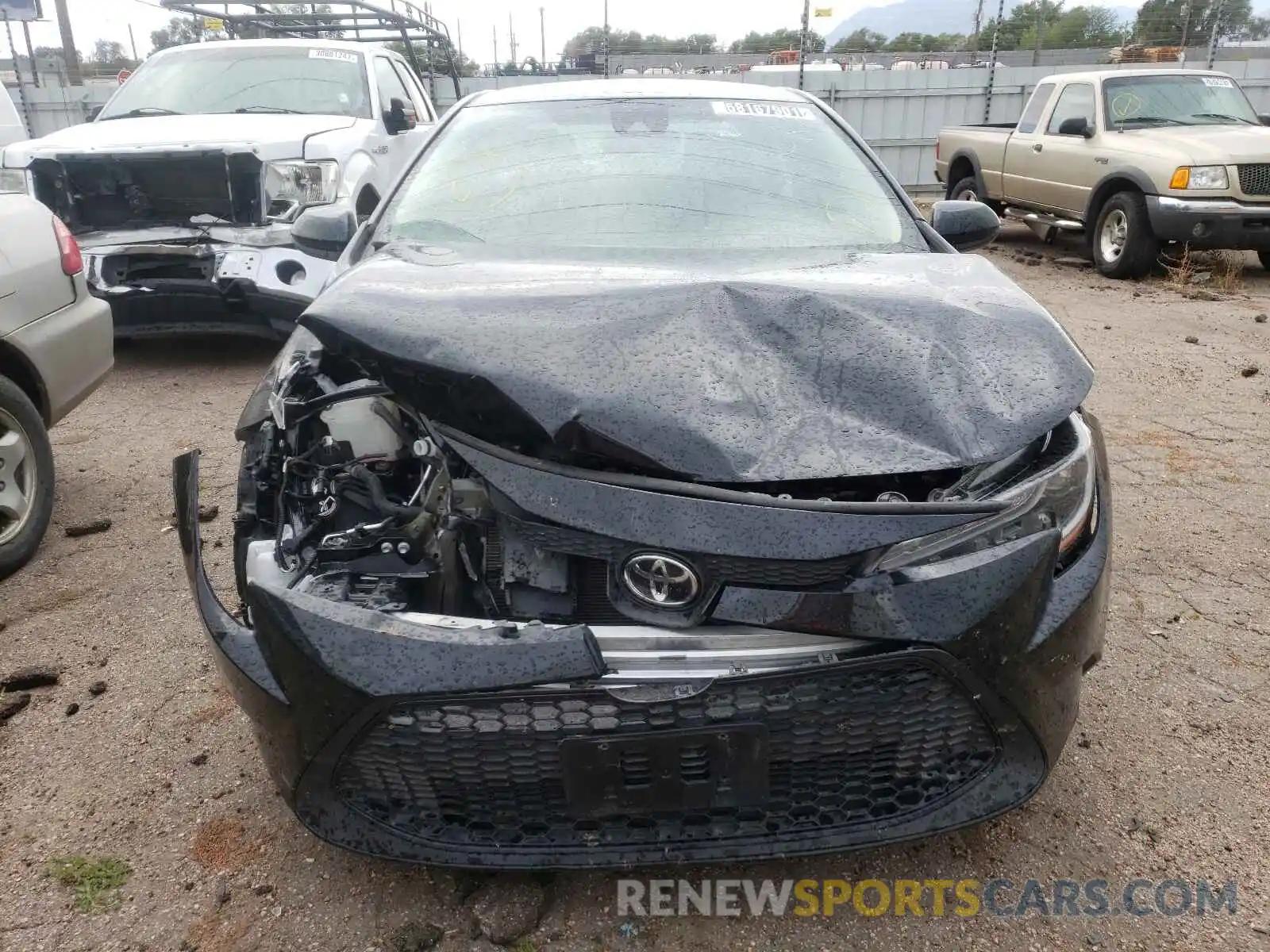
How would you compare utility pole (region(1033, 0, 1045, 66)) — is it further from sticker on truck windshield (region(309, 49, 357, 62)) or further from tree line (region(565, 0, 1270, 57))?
Result: sticker on truck windshield (region(309, 49, 357, 62))

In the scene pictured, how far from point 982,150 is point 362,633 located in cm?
1008

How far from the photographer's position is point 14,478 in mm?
3324

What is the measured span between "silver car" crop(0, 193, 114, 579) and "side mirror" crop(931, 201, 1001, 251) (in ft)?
10.4

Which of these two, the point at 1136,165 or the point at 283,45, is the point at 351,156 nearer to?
the point at 283,45

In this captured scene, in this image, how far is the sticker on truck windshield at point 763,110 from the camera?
3432mm

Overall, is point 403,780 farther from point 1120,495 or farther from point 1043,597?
point 1120,495

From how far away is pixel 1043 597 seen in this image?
1.71 metres

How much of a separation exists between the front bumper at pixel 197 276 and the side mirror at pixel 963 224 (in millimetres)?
3383

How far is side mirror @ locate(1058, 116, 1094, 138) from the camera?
8539mm

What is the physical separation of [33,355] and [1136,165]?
8115 mm

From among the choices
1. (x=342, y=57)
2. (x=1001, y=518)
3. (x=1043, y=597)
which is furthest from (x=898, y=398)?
(x=342, y=57)

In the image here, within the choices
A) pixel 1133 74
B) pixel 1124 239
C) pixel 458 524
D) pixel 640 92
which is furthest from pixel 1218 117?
pixel 458 524

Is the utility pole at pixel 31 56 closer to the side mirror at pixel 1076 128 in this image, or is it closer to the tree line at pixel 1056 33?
the tree line at pixel 1056 33

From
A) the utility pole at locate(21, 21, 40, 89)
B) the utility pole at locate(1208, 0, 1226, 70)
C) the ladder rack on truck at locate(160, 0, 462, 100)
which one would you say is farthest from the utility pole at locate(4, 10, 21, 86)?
the utility pole at locate(1208, 0, 1226, 70)
